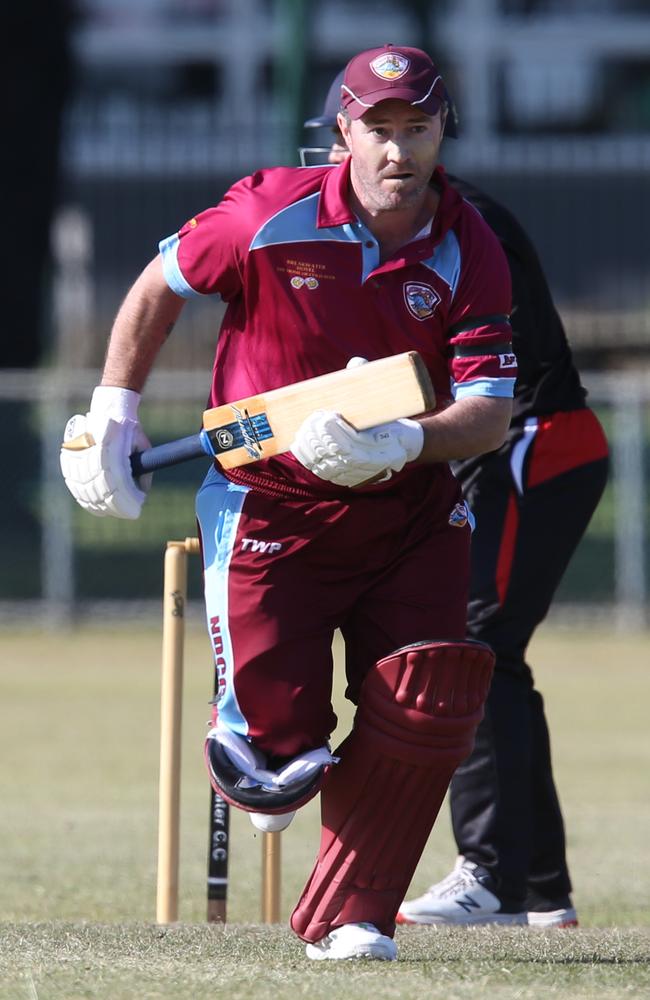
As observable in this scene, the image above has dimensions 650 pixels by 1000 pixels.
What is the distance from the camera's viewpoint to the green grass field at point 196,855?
13.5 ft

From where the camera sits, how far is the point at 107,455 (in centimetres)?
462

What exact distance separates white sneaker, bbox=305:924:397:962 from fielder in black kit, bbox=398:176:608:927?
3.88 feet

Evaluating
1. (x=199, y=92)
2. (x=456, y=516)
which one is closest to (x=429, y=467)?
(x=456, y=516)

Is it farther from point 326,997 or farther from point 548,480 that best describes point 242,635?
point 548,480

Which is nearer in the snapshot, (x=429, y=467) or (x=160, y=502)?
(x=429, y=467)

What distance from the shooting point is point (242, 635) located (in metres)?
4.55

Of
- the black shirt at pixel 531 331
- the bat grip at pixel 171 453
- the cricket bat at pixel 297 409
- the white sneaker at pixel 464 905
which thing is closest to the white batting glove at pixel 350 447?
the cricket bat at pixel 297 409

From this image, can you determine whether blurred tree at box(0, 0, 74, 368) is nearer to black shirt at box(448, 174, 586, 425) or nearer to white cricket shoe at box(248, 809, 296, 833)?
black shirt at box(448, 174, 586, 425)

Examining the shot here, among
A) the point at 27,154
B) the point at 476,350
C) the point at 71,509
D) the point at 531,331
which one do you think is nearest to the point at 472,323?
the point at 476,350

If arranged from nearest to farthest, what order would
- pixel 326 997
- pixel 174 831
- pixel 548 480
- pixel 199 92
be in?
pixel 326 997
pixel 174 831
pixel 548 480
pixel 199 92

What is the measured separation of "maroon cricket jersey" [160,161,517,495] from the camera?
4.46 m

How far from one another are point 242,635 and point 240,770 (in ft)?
1.05

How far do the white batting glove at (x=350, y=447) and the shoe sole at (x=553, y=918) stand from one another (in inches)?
77.7

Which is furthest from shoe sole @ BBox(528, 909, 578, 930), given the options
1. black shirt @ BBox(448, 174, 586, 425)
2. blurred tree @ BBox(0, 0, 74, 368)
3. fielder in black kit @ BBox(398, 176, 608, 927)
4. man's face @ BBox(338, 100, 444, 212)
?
blurred tree @ BBox(0, 0, 74, 368)
